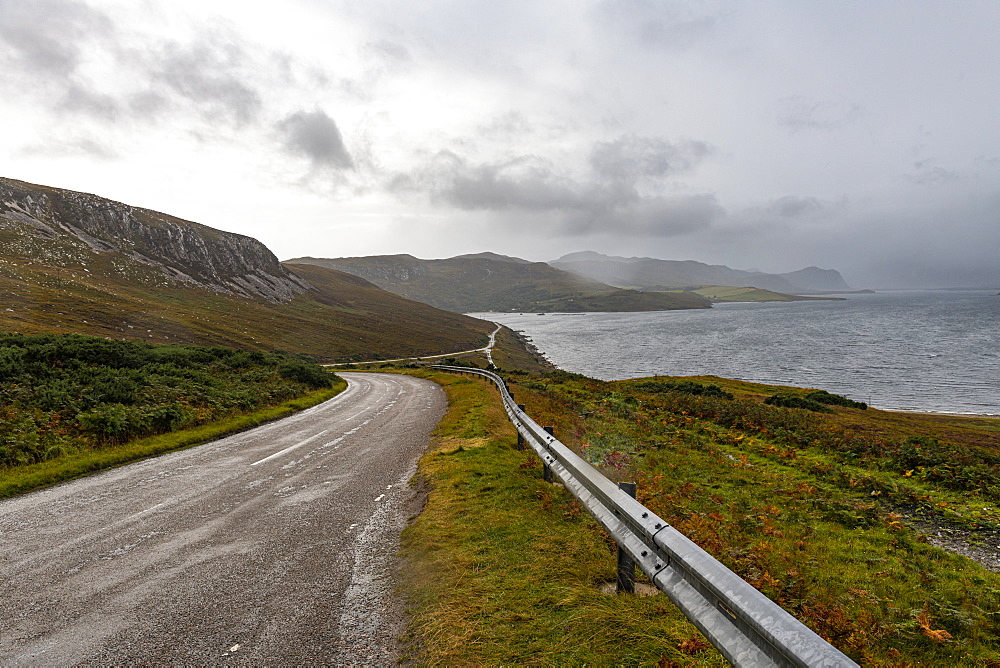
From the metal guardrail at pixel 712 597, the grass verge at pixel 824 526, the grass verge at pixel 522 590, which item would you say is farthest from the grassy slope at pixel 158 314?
the metal guardrail at pixel 712 597

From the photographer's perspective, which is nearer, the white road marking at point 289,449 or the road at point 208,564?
the road at point 208,564

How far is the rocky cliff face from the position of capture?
110 metres

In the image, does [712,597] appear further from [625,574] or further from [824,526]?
[824,526]

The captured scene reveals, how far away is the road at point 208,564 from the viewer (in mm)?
3852

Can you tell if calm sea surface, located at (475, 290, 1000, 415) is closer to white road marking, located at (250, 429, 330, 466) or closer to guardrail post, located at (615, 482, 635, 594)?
white road marking, located at (250, 429, 330, 466)

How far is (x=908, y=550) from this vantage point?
633 centimetres

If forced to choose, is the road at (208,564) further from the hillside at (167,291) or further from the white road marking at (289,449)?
the hillside at (167,291)

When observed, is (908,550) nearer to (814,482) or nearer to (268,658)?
(814,482)

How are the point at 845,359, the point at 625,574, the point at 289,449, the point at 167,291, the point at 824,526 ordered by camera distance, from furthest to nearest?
the point at 167,291, the point at 845,359, the point at 289,449, the point at 824,526, the point at 625,574

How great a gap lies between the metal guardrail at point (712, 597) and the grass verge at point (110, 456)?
11038 mm

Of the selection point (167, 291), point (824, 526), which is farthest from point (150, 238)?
point (824, 526)

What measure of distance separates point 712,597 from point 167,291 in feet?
425

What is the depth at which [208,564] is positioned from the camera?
5410mm

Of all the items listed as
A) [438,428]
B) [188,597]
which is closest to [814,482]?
[438,428]
